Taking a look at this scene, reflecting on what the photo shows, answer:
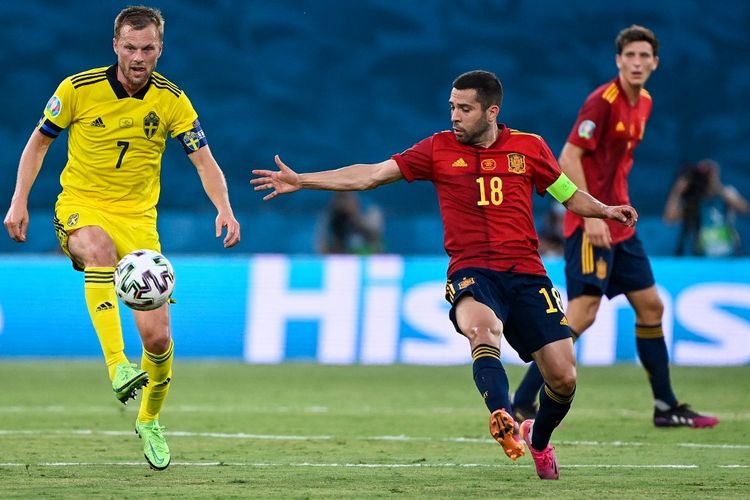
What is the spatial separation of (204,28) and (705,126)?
7222 millimetres

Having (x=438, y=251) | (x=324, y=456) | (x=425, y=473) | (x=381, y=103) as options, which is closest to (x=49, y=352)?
(x=438, y=251)

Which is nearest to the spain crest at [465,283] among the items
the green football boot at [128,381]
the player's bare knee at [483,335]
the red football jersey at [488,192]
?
the red football jersey at [488,192]

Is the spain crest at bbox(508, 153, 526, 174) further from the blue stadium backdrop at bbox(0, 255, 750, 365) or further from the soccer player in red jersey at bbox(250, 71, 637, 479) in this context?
the blue stadium backdrop at bbox(0, 255, 750, 365)

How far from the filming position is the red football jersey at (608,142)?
1038 centimetres

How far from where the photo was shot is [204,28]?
68.8ft

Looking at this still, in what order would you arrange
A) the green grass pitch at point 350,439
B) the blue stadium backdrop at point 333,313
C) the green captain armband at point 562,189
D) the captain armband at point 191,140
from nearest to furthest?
1. the green grass pitch at point 350,439
2. the green captain armband at point 562,189
3. the captain armband at point 191,140
4. the blue stadium backdrop at point 333,313

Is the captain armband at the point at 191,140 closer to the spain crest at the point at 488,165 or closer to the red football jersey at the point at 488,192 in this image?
the red football jersey at the point at 488,192

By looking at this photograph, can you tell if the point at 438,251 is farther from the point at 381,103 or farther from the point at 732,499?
the point at 732,499

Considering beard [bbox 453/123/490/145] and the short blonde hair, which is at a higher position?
the short blonde hair

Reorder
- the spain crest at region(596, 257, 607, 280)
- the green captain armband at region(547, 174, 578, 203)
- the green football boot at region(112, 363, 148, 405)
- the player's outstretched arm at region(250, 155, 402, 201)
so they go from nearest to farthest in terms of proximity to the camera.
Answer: the green football boot at region(112, 363, 148, 405) → the player's outstretched arm at region(250, 155, 402, 201) → the green captain armband at region(547, 174, 578, 203) → the spain crest at region(596, 257, 607, 280)

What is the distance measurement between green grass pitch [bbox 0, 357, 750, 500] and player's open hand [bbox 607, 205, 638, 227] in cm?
135

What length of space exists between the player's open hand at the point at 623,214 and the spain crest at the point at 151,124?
8.57 feet

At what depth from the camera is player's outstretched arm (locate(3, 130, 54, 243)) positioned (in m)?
8.09

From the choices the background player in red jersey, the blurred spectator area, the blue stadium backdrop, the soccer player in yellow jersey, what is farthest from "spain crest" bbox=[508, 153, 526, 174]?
the blurred spectator area
